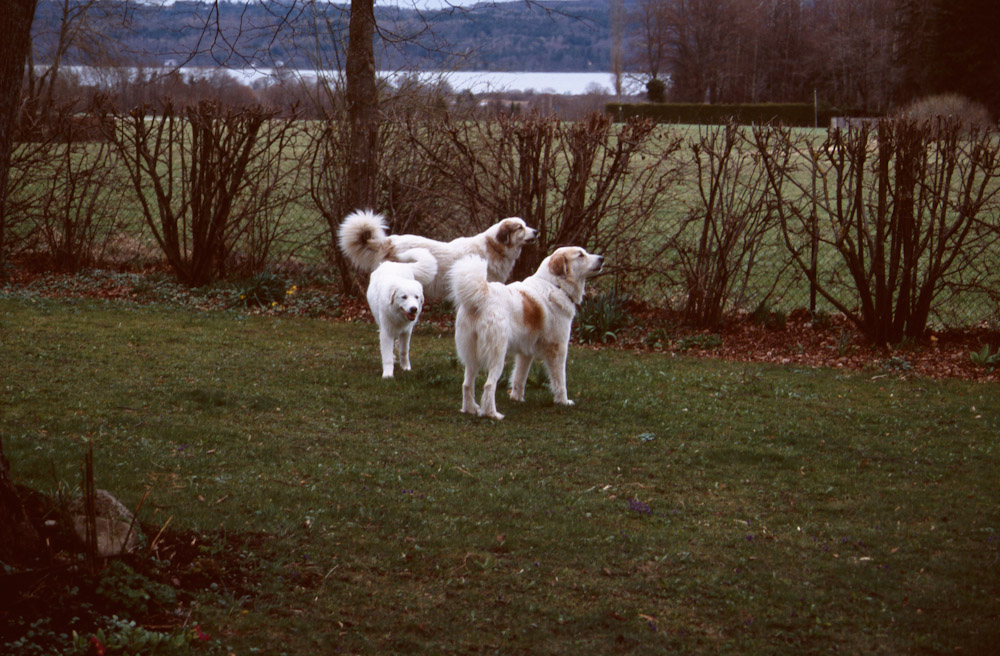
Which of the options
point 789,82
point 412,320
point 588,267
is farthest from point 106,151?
point 789,82

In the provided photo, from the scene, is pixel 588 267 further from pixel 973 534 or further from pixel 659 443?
pixel 973 534

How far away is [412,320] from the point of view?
26.5 feet

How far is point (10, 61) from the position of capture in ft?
12.2

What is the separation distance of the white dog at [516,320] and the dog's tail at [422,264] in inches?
62.9

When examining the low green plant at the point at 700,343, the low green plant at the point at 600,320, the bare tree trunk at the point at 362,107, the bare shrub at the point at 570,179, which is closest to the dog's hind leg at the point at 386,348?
the low green plant at the point at 600,320

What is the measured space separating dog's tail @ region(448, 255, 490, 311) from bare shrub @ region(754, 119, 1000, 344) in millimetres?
4677

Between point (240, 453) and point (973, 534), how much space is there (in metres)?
4.33

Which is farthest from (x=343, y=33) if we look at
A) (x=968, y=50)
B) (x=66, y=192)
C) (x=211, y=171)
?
(x=968, y=50)

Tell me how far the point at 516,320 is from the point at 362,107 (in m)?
6.51

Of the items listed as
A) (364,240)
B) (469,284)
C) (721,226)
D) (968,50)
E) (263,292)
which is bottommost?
(263,292)

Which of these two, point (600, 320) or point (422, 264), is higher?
point (422, 264)

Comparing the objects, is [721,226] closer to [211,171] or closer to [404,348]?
[404,348]

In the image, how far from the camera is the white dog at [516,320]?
22.2 feet

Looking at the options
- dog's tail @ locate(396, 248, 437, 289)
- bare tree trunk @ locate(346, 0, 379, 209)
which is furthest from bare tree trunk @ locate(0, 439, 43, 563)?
bare tree trunk @ locate(346, 0, 379, 209)
